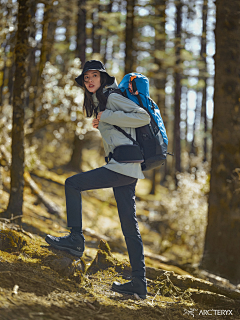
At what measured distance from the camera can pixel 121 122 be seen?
10.5 feet

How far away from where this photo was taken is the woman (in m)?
3.25

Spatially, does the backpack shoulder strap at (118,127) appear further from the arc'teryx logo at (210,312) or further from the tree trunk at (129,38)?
the tree trunk at (129,38)

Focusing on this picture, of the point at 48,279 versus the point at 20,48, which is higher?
the point at 20,48

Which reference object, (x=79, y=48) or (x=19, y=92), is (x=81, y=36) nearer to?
(x=79, y=48)

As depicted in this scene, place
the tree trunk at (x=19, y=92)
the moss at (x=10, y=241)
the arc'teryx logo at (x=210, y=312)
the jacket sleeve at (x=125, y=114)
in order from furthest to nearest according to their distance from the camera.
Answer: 1. the tree trunk at (x=19, y=92)
2. the moss at (x=10, y=241)
3. the arc'teryx logo at (x=210, y=312)
4. the jacket sleeve at (x=125, y=114)

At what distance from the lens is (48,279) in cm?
330

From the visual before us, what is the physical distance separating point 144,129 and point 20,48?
343 cm

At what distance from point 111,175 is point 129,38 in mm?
10004

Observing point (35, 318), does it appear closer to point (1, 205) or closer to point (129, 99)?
point (129, 99)

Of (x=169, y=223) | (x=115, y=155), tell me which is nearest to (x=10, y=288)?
(x=115, y=155)

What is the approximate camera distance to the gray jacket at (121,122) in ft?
10.5

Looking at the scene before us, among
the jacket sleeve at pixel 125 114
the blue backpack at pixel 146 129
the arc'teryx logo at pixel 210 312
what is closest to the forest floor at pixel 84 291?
the arc'teryx logo at pixel 210 312

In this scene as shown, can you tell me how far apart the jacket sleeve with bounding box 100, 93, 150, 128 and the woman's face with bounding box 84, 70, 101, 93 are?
0.27 m

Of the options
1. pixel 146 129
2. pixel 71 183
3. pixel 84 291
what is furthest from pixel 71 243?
pixel 146 129
